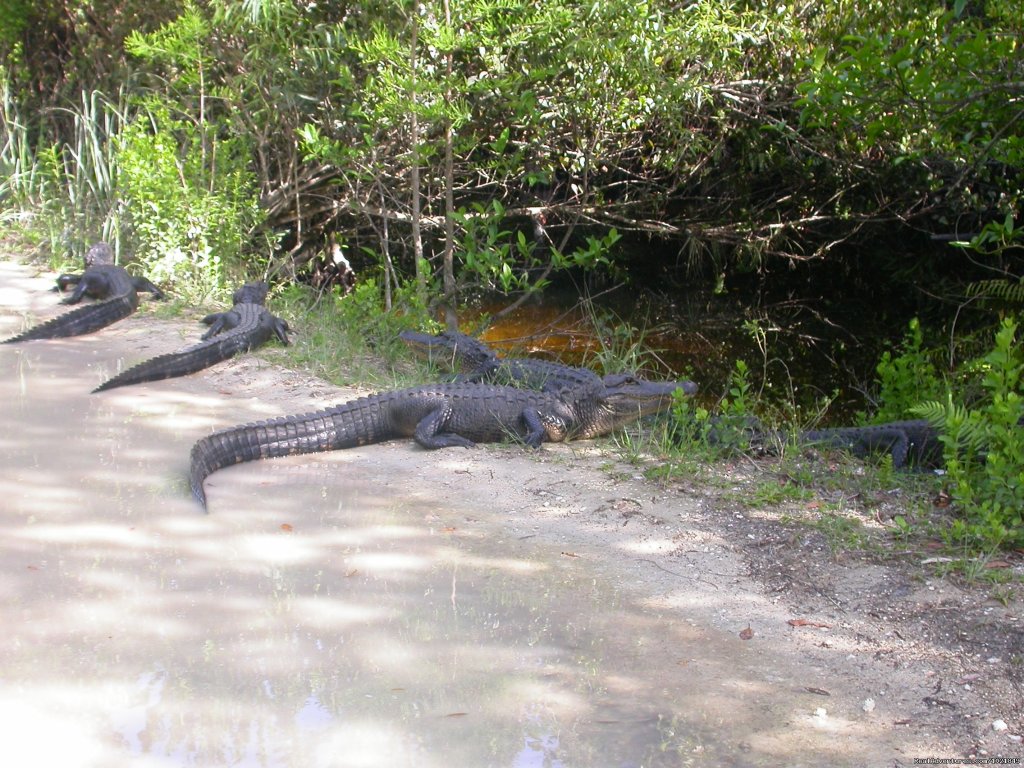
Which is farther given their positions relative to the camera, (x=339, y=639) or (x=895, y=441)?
(x=895, y=441)

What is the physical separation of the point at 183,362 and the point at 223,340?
1.37 ft

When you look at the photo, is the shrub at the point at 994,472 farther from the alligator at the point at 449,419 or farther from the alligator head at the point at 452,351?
the alligator head at the point at 452,351

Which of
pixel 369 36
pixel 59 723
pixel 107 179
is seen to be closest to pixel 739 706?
pixel 59 723

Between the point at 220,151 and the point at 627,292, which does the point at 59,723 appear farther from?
the point at 627,292

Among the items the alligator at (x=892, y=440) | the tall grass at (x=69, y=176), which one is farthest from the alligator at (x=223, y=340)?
the alligator at (x=892, y=440)

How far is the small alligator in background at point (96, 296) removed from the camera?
6816 mm

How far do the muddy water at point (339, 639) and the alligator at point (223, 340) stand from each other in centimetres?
128

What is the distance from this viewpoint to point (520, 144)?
27.1 feet

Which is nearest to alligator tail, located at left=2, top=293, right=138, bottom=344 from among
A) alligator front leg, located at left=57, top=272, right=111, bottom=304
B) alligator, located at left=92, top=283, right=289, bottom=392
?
alligator front leg, located at left=57, top=272, right=111, bottom=304

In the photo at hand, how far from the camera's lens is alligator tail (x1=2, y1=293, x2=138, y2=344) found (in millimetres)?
6715

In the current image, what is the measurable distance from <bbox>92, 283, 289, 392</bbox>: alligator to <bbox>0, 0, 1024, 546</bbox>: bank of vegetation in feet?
2.28

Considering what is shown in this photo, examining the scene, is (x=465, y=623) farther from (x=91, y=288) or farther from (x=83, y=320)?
(x=91, y=288)

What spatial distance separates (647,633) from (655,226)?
22.5ft

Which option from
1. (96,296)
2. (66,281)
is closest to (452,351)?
(96,296)
